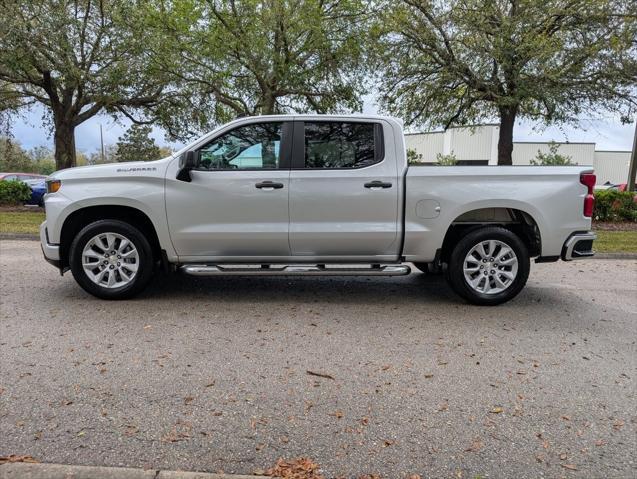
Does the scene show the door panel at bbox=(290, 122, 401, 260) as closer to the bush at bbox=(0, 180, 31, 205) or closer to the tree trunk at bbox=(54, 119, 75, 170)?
the bush at bbox=(0, 180, 31, 205)

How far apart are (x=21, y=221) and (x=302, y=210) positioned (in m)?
10.5

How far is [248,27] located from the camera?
1405 centimetres

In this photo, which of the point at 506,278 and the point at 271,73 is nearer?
the point at 506,278

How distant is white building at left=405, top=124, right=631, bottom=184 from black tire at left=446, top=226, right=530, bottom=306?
103ft

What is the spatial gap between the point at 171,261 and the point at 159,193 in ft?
2.51

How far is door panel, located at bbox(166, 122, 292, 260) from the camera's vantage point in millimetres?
5305

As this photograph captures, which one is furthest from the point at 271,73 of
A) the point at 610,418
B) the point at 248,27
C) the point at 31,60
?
the point at 610,418

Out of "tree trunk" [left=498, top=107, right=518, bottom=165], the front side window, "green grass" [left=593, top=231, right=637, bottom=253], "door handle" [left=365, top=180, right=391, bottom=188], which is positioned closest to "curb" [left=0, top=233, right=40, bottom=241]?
the front side window

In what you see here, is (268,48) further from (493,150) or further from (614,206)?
(493,150)

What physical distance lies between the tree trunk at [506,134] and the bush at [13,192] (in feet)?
51.8

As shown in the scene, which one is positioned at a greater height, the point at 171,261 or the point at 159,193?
the point at 159,193

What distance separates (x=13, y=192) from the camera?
53.7 feet

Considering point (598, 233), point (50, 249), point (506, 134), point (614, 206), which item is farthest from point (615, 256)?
point (50, 249)

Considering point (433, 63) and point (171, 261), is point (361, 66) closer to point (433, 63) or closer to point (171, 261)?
point (433, 63)
